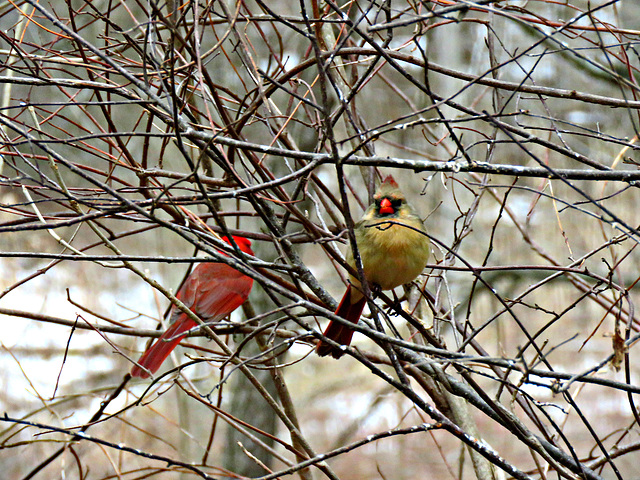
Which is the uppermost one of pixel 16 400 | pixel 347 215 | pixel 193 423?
pixel 16 400

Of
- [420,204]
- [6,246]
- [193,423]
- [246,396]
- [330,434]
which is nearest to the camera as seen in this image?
[246,396]

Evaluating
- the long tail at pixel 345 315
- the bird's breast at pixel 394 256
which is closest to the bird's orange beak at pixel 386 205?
the bird's breast at pixel 394 256

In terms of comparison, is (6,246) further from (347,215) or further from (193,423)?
(347,215)

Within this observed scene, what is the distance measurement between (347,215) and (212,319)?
2.58m

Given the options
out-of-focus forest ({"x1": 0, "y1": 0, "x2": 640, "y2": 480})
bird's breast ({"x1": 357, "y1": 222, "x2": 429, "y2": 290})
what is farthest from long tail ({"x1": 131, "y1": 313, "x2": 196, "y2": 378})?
bird's breast ({"x1": 357, "y1": 222, "x2": 429, "y2": 290})

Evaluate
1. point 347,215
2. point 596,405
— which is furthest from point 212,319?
point 596,405

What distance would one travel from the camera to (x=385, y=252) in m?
2.78

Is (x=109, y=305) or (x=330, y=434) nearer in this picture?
(x=109, y=305)

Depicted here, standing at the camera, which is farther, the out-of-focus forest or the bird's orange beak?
the bird's orange beak

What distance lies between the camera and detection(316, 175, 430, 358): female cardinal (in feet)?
8.95

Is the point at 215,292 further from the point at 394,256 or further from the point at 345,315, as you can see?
the point at 394,256

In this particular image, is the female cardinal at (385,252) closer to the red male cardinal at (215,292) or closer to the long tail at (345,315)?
the long tail at (345,315)

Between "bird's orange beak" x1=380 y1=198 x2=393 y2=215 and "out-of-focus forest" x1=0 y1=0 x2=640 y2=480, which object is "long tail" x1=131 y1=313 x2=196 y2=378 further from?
"bird's orange beak" x1=380 y1=198 x2=393 y2=215

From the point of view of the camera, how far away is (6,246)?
306 inches
